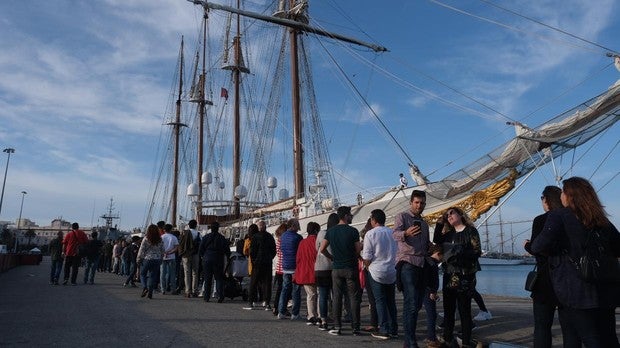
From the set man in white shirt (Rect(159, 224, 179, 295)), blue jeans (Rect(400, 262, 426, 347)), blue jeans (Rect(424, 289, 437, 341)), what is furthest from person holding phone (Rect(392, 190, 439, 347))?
man in white shirt (Rect(159, 224, 179, 295))

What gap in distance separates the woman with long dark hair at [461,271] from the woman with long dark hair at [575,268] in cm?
218

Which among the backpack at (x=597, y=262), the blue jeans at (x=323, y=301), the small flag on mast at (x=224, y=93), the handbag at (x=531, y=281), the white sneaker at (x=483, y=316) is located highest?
the small flag on mast at (x=224, y=93)

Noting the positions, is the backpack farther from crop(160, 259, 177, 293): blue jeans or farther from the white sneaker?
crop(160, 259, 177, 293): blue jeans

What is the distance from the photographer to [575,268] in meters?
3.56

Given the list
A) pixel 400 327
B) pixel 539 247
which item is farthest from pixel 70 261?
pixel 539 247

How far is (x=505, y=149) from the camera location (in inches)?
560

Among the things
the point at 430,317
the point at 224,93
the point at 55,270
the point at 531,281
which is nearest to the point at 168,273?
the point at 55,270

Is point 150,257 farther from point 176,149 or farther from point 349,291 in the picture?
point 176,149

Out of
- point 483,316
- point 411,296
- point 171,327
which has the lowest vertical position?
point 171,327

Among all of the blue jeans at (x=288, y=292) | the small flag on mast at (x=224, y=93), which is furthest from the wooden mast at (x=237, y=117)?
the blue jeans at (x=288, y=292)

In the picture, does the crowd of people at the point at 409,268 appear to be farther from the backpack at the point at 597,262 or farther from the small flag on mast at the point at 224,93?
the small flag on mast at the point at 224,93

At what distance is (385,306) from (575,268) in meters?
3.64

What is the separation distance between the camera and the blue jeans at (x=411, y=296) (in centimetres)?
588

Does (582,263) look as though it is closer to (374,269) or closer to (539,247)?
(539,247)
